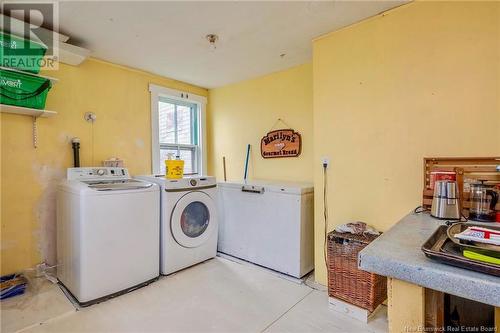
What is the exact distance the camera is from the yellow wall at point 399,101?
1.57 meters

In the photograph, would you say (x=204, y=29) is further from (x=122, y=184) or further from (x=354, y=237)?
(x=354, y=237)

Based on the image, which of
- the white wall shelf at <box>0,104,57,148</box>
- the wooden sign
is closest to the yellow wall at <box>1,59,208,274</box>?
the white wall shelf at <box>0,104,57,148</box>

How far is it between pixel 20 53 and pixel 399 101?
2.92 m

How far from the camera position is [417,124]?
1.79 m

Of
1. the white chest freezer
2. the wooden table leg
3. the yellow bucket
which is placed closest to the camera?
the wooden table leg

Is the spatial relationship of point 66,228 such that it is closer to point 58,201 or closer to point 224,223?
point 58,201

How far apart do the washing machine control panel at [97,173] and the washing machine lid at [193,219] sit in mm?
725

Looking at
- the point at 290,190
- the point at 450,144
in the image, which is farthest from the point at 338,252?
the point at 450,144

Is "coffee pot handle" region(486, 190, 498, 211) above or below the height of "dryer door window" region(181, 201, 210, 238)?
above

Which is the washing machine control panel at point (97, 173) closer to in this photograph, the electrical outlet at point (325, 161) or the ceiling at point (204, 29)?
the ceiling at point (204, 29)

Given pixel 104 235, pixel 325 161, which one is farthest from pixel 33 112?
pixel 325 161

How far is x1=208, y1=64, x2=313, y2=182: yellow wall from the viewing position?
294cm

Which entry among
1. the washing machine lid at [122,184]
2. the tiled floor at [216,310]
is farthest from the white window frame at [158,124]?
the tiled floor at [216,310]

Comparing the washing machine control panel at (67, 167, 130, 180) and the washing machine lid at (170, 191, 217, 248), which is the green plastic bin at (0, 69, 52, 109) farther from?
the washing machine lid at (170, 191, 217, 248)
